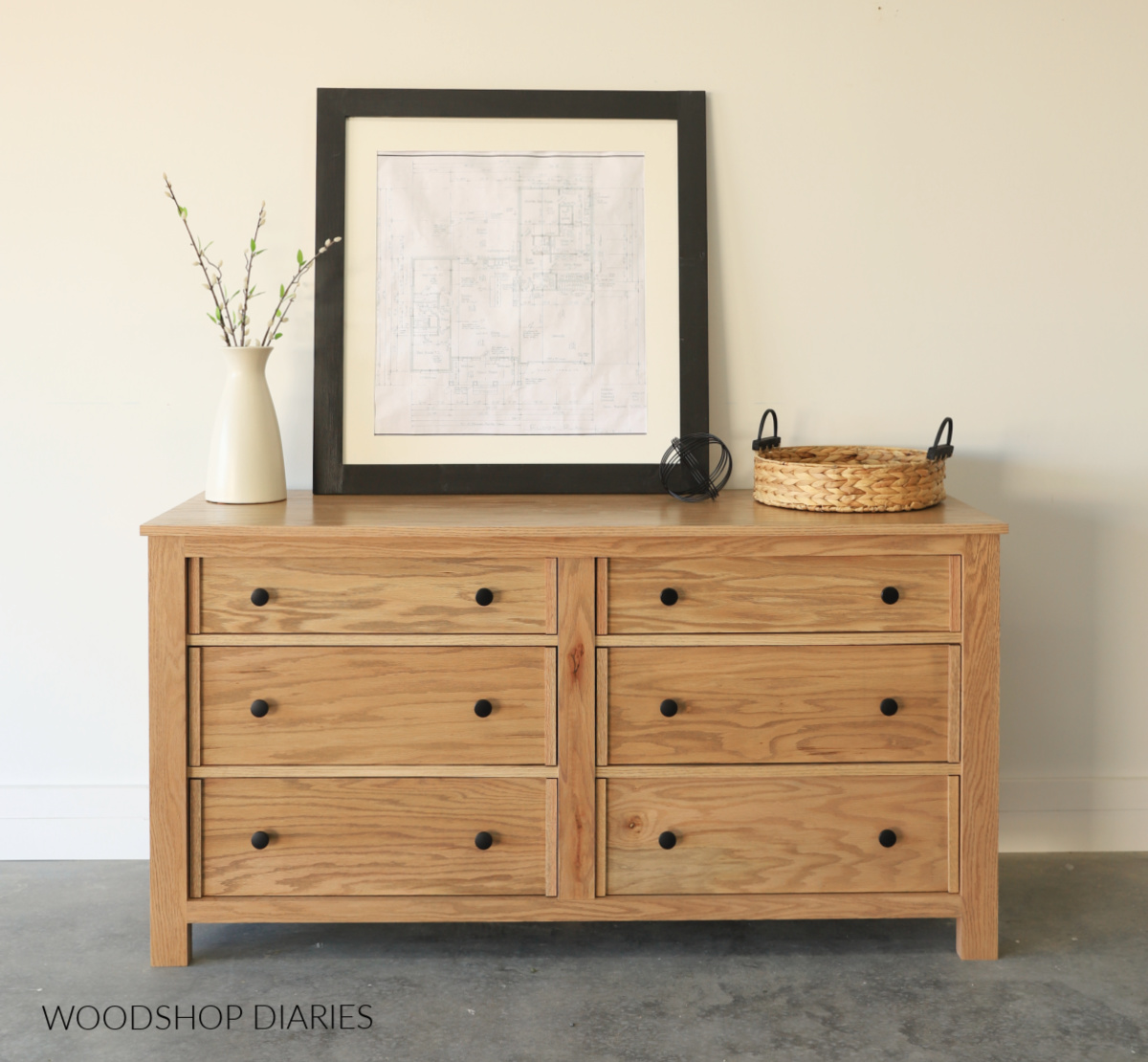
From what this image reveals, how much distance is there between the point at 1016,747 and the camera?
2.52 metres

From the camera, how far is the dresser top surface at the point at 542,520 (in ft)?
6.29

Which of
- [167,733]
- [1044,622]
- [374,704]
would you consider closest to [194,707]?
[167,733]

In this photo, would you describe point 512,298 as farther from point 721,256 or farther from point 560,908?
point 560,908

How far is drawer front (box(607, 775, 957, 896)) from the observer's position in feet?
6.56

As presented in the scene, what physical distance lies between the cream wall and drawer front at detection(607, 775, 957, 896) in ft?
2.21

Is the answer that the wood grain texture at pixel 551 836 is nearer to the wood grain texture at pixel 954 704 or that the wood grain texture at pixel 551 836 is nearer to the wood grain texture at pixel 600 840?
the wood grain texture at pixel 600 840

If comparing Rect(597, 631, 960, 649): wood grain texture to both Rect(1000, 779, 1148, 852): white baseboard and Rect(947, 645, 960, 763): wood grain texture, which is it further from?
Rect(1000, 779, 1148, 852): white baseboard

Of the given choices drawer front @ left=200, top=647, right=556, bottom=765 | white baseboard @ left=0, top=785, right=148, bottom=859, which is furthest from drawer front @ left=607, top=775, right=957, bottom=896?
white baseboard @ left=0, top=785, right=148, bottom=859

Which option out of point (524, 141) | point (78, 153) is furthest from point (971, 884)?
point (78, 153)

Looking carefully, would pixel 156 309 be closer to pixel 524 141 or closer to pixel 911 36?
pixel 524 141

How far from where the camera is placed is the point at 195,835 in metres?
1.98

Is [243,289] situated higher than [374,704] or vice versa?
[243,289]

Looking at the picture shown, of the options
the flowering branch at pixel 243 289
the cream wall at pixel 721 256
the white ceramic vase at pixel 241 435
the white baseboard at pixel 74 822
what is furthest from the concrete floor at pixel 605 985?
the flowering branch at pixel 243 289

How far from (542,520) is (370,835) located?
25.5 inches
